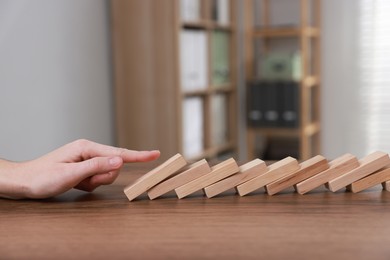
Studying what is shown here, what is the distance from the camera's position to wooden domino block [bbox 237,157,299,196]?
0.90 metres

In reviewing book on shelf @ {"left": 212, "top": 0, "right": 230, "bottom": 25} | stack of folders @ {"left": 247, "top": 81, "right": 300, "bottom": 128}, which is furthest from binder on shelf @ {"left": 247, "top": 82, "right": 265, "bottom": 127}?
book on shelf @ {"left": 212, "top": 0, "right": 230, "bottom": 25}

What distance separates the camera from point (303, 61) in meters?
4.09

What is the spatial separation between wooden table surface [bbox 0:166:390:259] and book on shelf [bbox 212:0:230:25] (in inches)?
121

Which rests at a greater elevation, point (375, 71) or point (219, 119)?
point (375, 71)

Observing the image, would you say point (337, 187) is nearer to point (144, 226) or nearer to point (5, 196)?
point (144, 226)

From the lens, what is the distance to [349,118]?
178 inches

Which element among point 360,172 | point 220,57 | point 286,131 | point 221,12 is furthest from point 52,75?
point 360,172

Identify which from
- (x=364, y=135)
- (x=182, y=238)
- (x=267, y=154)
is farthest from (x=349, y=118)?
(x=182, y=238)

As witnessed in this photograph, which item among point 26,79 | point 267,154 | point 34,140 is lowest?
point 267,154

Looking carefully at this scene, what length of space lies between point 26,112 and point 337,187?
2.10 meters

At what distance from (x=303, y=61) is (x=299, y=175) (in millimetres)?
3278

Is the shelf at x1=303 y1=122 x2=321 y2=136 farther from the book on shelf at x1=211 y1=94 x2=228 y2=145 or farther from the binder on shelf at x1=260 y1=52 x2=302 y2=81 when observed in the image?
the book on shelf at x1=211 y1=94 x2=228 y2=145

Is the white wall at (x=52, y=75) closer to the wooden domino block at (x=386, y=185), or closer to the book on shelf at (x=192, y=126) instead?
the book on shelf at (x=192, y=126)

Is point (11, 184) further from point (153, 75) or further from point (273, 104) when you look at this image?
point (273, 104)
